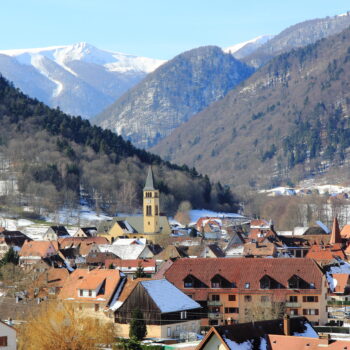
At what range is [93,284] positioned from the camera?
70.6 meters

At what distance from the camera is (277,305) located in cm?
6850

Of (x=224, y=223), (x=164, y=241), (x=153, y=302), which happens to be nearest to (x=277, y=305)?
(x=153, y=302)

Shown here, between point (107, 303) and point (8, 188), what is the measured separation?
133776 mm

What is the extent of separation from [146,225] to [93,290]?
99880 millimetres

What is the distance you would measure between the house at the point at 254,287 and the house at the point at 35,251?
1883 inches

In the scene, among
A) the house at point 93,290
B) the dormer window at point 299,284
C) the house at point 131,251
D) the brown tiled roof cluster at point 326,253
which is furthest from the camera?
the house at point 131,251

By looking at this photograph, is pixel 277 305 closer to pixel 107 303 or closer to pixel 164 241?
pixel 107 303

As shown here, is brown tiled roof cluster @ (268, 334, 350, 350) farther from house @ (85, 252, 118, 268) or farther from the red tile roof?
house @ (85, 252, 118, 268)

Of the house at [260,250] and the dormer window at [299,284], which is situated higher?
the dormer window at [299,284]

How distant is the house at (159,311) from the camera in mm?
60281

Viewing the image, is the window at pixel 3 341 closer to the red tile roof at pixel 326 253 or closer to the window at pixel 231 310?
the window at pixel 231 310

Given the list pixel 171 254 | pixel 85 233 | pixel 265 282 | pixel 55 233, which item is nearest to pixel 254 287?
pixel 265 282

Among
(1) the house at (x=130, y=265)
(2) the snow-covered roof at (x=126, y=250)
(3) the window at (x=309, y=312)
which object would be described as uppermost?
(3) the window at (x=309, y=312)

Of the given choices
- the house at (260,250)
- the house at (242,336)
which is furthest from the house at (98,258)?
the house at (242,336)
